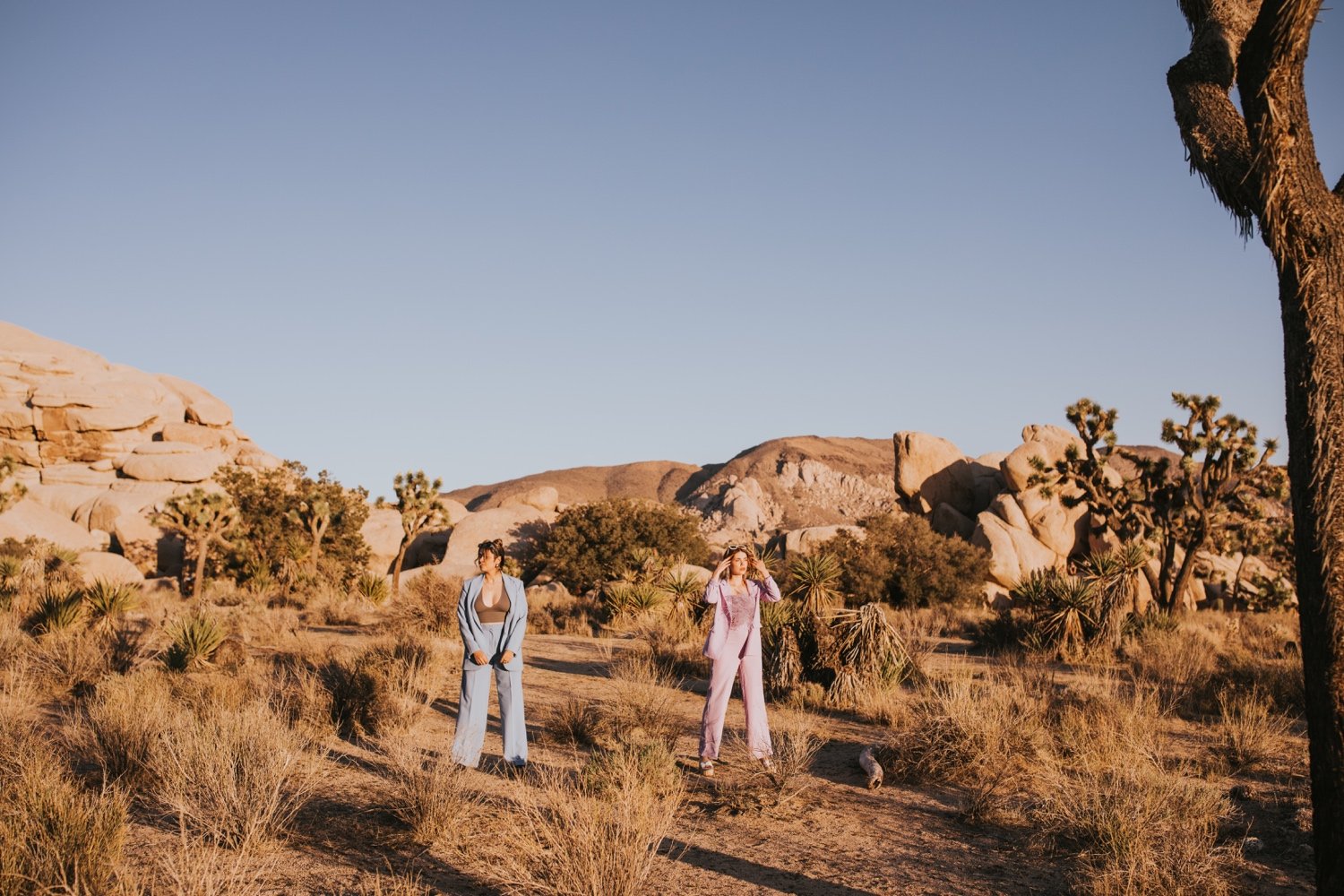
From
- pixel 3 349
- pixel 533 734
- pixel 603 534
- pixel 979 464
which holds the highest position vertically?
pixel 3 349

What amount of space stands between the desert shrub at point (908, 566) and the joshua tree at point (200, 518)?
2343cm

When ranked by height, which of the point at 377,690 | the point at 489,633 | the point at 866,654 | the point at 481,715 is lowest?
the point at 377,690

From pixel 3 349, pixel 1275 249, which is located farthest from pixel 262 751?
pixel 3 349

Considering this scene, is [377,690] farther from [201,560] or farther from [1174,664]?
[201,560]

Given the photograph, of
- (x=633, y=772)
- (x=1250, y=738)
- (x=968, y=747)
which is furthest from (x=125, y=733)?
(x=1250, y=738)

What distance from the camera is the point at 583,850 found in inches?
196

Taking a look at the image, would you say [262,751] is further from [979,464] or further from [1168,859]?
[979,464]

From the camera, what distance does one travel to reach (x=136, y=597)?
17.5 m

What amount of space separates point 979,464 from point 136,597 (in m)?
39.1

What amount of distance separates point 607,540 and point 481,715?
1115 inches

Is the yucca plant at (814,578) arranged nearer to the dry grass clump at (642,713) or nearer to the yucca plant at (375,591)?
the dry grass clump at (642,713)

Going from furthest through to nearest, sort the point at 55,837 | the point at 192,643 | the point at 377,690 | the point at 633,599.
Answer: the point at 633,599
the point at 192,643
the point at 377,690
the point at 55,837

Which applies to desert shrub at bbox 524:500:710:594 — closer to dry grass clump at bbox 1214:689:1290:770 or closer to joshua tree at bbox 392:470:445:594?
joshua tree at bbox 392:470:445:594

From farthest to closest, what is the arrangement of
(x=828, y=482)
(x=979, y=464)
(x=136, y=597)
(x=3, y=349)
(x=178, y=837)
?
(x=828, y=482) → (x=3, y=349) → (x=979, y=464) → (x=136, y=597) → (x=178, y=837)
